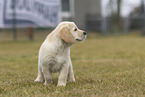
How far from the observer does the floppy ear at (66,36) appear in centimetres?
260

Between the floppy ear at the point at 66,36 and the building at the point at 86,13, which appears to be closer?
the floppy ear at the point at 66,36

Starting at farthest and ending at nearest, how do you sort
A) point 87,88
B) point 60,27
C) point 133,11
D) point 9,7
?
point 133,11 → point 9,7 → point 60,27 → point 87,88

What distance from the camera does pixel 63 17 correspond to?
16.6m

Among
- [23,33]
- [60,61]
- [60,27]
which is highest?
[60,27]

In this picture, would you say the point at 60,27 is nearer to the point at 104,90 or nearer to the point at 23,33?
the point at 104,90

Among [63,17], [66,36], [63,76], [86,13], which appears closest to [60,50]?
[66,36]

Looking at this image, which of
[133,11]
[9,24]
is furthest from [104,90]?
[133,11]

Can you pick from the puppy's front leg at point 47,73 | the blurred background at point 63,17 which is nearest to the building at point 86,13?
the blurred background at point 63,17

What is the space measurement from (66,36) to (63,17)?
14129mm

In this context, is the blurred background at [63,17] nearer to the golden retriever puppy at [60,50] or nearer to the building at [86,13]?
the building at [86,13]

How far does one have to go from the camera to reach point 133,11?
62.9ft

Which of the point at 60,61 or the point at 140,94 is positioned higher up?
the point at 60,61

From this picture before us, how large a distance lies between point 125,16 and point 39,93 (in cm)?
1806

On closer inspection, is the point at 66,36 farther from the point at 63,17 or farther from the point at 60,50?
the point at 63,17
